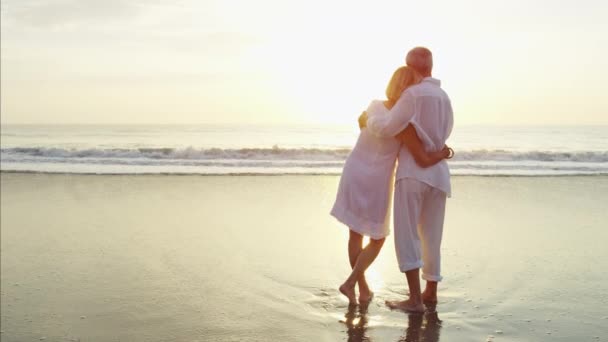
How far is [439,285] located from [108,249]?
3.46m

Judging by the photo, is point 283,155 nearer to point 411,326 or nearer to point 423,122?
point 423,122

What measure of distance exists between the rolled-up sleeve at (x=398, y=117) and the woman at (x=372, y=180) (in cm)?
11

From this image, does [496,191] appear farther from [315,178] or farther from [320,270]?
[320,270]

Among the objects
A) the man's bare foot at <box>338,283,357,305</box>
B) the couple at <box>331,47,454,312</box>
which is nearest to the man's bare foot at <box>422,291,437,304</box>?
the couple at <box>331,47,454,312</box>

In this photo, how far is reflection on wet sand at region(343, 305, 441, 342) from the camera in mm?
3487

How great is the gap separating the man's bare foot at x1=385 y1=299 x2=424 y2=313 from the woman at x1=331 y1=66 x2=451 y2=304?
0.23 meters

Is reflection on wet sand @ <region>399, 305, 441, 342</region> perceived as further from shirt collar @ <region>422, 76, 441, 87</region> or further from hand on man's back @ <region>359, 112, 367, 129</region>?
shirt collar @ <region>422, 76, 441, 87</region>

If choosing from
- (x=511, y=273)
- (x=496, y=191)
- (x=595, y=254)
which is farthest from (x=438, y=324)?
(x=496, y=191)

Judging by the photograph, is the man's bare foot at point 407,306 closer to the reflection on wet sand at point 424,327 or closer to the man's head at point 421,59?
the reflection on wet sand at point 424,327

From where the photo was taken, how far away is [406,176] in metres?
3.94

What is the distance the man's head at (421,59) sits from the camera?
396 cm

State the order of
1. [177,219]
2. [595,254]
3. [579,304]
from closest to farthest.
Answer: [579,304] → [595,254] → [177,219]

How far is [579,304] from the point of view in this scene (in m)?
4.09

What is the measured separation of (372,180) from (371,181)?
0.04 ft
